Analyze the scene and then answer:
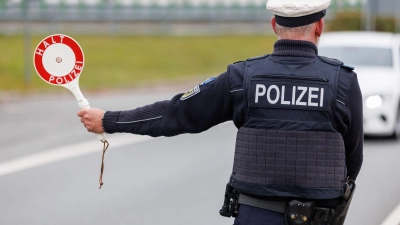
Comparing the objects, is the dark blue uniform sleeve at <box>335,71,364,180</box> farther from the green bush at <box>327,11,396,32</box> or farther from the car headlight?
the green bush at <box>327,11,396,32</box>

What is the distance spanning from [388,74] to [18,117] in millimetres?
6440

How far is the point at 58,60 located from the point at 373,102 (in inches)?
369

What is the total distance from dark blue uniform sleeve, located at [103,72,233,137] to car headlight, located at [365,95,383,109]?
9.30 m

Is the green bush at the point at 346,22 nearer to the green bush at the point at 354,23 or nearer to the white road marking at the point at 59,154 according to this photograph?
the green bush at the point at 354,23

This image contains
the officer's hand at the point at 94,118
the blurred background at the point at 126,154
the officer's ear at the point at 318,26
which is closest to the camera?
the officer's ear at the point at 318,26

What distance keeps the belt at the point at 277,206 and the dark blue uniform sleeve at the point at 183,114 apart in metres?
0.37

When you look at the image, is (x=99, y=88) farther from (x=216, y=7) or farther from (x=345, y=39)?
(x=216, y=7)

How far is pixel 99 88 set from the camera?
68.9 feet

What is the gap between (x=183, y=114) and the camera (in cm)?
391

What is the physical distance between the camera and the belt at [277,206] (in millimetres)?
3750

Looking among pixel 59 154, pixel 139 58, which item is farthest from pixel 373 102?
pixel 139 58

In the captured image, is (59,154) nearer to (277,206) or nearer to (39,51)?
(39,51)

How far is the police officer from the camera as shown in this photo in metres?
3.72

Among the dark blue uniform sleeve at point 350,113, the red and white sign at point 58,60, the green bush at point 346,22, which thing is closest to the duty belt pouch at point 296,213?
the dark blue uniform sleeve at point 350,113
